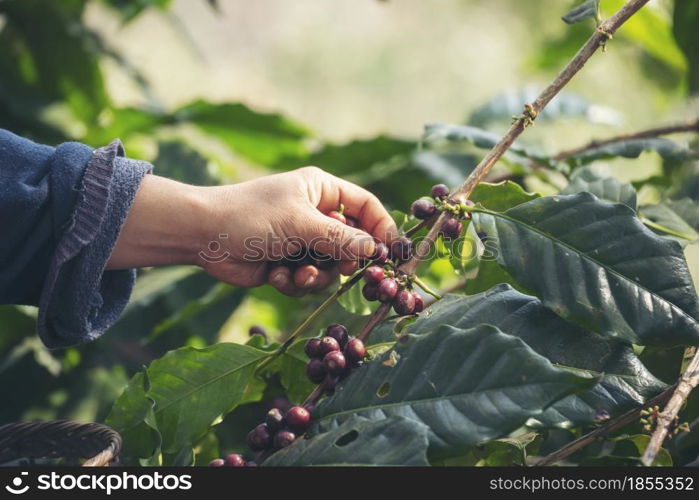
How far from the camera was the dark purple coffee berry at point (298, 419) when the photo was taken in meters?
0.78

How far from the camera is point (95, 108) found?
184cm

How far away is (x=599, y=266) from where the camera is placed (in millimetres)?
798

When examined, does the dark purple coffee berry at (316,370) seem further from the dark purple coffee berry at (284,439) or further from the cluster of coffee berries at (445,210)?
the cluster of coffee berries at (445,210)

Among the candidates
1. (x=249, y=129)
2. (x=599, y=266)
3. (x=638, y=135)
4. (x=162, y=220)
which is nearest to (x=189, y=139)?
(x=249, y=129)

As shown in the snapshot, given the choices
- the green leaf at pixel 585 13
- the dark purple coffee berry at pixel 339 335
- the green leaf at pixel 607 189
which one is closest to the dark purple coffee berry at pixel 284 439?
the dark purple coffee berry at pixel 339 335

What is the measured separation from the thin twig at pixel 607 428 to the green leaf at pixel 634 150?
1.58ft

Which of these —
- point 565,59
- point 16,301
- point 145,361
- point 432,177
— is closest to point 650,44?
point 565,59

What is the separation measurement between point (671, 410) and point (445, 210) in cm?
32

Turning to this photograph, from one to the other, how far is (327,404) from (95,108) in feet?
4.32

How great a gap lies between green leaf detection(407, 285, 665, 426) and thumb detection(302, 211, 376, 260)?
4.3 inches

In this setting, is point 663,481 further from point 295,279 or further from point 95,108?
point 95,108

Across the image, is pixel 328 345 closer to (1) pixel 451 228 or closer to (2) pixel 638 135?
(1) pixel 451 228

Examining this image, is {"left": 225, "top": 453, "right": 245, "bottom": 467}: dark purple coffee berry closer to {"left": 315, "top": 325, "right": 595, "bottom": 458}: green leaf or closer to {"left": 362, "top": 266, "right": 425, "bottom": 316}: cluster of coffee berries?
{"left": 315, "top": 325, "right": 595, "bottom": 458}: green leaf

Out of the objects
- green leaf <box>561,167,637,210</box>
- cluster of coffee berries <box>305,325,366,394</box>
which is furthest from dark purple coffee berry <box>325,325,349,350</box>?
green leaf <box>561,167,637,210</box>
